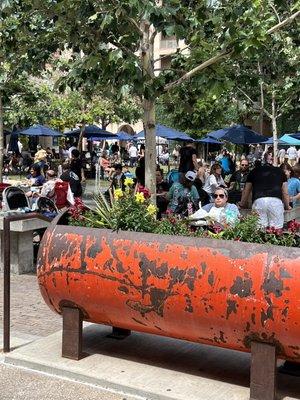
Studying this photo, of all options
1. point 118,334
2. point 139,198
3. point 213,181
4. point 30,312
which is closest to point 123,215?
point 139,198

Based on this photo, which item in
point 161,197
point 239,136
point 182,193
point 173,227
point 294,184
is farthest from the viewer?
point 239,136

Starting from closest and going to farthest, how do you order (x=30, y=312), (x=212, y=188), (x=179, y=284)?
(x=179, y=284) < (x=30, y=312) < (x=212, y=188)

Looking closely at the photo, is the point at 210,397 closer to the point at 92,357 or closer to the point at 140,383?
the point at 140,383

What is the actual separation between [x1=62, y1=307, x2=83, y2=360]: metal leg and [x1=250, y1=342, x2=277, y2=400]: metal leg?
154 centimetres

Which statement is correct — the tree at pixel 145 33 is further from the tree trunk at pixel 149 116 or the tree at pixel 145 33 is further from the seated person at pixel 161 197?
the seated person at pixel 161 197

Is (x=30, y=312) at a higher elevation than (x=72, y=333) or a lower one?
lower

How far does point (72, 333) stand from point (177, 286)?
1.23 meters

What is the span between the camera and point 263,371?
4.32 meters

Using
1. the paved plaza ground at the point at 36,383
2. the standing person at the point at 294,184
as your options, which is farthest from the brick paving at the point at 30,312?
the standing person at the point at 294,184

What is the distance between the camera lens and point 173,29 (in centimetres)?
720

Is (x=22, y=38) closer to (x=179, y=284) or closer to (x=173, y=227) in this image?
(x=173, y=227)

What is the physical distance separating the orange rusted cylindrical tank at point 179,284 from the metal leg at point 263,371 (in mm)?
68

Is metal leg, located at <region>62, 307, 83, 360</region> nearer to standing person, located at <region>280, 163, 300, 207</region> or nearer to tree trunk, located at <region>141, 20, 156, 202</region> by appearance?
tree trunk, located at <region>141, 20, 156, 202</region>

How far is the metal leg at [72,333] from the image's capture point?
16.9 feet
